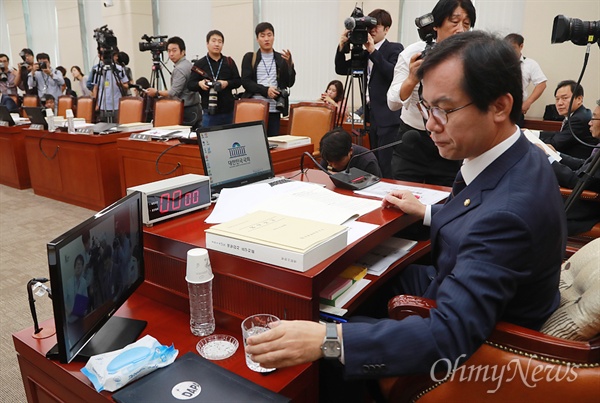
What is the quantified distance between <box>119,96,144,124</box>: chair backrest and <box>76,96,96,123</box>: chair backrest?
0.83m

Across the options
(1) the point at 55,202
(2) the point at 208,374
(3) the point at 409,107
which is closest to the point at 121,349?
(2) the point at 208,374

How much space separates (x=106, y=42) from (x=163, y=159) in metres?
2.19

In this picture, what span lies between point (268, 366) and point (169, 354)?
0.78ft

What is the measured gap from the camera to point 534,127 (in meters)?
4.29

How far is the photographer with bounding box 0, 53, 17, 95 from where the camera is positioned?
23.7ft

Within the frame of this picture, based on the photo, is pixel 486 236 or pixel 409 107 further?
pixel 409 107

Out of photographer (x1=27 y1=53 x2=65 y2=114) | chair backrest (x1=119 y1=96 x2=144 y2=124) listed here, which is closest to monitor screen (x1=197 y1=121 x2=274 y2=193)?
chair backrest (x1=119 y1=96 x2=144 y2=124)

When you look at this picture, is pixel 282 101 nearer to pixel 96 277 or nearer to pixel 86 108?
pixel 86 108

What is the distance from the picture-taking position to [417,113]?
2209 mm

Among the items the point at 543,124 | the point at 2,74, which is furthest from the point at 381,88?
the point at 2,74

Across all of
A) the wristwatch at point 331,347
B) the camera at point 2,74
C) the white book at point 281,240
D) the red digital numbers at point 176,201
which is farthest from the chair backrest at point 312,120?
the camera at point 2,74

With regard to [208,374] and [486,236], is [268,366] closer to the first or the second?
[208,374]

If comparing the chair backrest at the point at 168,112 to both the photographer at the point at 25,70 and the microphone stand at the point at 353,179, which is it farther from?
the photographer at the point at 25,70

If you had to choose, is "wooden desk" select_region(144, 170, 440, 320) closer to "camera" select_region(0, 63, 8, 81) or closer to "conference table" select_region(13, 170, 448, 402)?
"conference table" select_region(13, 170, 448, 402)
